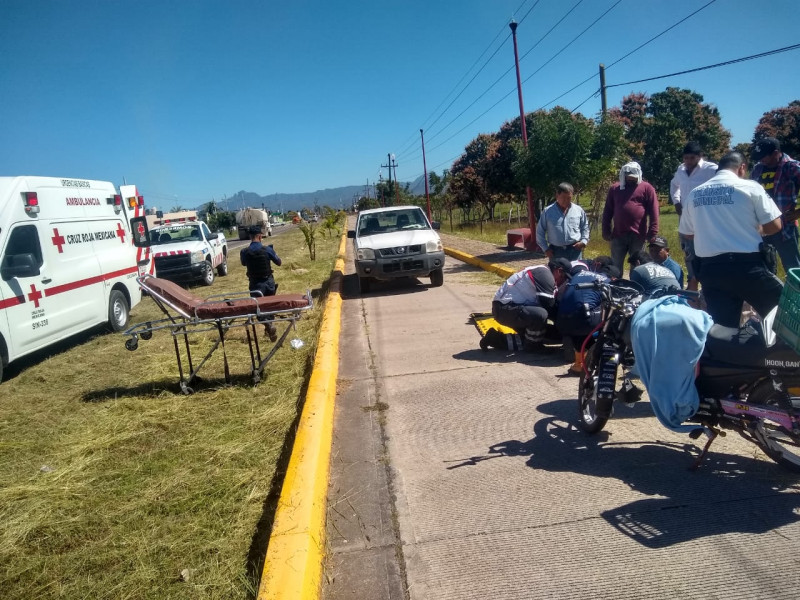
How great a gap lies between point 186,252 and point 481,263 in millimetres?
7516

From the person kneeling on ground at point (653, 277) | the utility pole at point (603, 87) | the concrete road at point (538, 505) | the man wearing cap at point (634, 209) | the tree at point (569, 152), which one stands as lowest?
the concrete road at point (538, 505)

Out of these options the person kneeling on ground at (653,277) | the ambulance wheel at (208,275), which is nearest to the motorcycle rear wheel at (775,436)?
the person kneeling on ground at (653,277)

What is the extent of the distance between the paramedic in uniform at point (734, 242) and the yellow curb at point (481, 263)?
7190 mm

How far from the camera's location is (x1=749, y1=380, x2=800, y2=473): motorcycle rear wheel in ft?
10.3

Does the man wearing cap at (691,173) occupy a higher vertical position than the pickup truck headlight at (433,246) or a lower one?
higher

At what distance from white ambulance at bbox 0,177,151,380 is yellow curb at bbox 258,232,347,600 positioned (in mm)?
4467

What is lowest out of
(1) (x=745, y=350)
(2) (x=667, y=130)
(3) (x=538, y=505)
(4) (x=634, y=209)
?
(3) (x=538, y=505)

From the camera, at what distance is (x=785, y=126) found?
34562mm

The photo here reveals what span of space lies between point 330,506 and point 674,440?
2358 mm

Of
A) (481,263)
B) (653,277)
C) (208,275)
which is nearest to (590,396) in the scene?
(653,277)

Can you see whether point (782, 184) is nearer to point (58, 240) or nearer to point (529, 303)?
point (529, 303)

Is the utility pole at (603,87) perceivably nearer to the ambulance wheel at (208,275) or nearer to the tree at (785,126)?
the ambulance wheel at (208,275)

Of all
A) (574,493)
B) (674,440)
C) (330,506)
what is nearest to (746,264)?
(674,440)

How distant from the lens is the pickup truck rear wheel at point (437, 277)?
12.0 m
